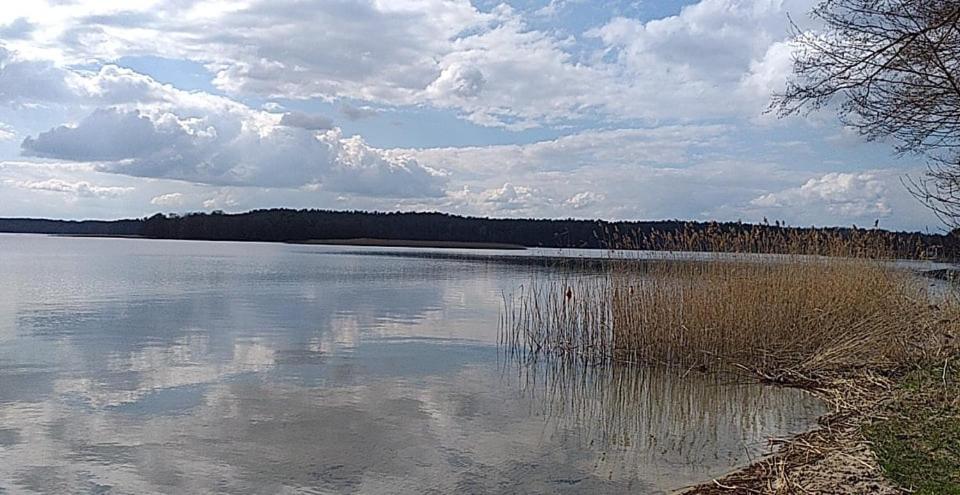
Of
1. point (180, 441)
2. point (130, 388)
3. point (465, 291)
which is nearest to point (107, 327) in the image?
point (130, 388)

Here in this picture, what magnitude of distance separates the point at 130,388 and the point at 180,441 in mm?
2201

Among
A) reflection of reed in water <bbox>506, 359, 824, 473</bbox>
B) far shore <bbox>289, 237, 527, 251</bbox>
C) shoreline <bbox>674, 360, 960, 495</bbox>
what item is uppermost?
far shore <bbox>289, 237, 527, 251</bbox>

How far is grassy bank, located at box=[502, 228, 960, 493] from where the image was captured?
973 centimetres

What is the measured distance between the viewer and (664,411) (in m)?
8.46

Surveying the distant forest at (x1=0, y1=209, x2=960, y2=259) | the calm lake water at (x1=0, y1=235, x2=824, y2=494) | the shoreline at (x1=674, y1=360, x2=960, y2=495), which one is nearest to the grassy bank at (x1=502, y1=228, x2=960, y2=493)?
the calm lake water at (x1=0, y1=235, x2=824, y2=494)

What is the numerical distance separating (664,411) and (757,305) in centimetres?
293

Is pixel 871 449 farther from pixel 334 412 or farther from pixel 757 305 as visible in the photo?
pixel 757 305

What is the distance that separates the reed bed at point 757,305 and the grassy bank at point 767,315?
0.01 metres

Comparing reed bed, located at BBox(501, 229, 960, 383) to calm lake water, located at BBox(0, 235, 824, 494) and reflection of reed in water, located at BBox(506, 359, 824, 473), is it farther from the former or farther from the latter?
calm lake water, located at BBox(0, 235, 824, 494)

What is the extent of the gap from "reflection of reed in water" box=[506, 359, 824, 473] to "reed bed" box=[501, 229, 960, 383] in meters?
0.53

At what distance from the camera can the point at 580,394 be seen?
922cm

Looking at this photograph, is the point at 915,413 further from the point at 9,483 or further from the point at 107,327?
the point at 107,327

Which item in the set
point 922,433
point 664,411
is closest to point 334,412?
point 664,411

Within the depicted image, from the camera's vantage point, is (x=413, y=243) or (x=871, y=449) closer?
(x=871, y=449)
